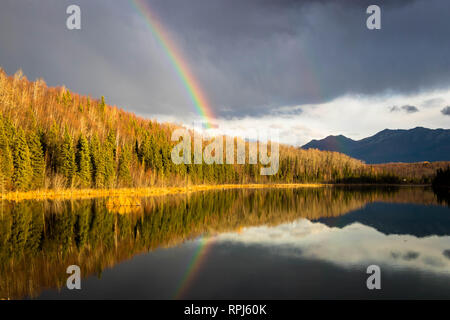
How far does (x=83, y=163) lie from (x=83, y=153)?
199cm

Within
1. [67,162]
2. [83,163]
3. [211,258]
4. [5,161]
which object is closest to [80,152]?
[83,163]

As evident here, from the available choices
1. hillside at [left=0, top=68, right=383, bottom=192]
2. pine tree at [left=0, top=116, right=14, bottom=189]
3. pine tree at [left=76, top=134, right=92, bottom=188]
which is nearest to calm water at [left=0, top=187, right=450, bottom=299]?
pine tree at [left=0, top=116, right=14, bottom=189]

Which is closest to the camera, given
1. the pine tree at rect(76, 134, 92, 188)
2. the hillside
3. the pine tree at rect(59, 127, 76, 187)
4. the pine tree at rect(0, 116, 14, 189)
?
the pine tree at rect(0, 116, 14, 189)

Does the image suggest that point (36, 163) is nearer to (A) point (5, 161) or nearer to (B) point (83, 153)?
(A) point (5, 161)

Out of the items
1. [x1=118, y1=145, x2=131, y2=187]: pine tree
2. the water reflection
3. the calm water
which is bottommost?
the water reflection

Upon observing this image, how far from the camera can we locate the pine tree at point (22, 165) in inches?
1631

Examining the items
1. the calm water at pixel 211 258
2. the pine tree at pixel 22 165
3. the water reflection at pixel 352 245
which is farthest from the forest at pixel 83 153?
the water reflection at pixel 352 245

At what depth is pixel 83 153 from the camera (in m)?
51.6

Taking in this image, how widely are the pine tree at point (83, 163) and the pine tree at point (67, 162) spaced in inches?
47.7

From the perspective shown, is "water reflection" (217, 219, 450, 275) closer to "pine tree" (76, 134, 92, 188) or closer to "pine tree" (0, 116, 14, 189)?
"pine tree" (0, 116, 14, 189)

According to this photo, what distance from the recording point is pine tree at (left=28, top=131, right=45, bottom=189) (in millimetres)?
44156
